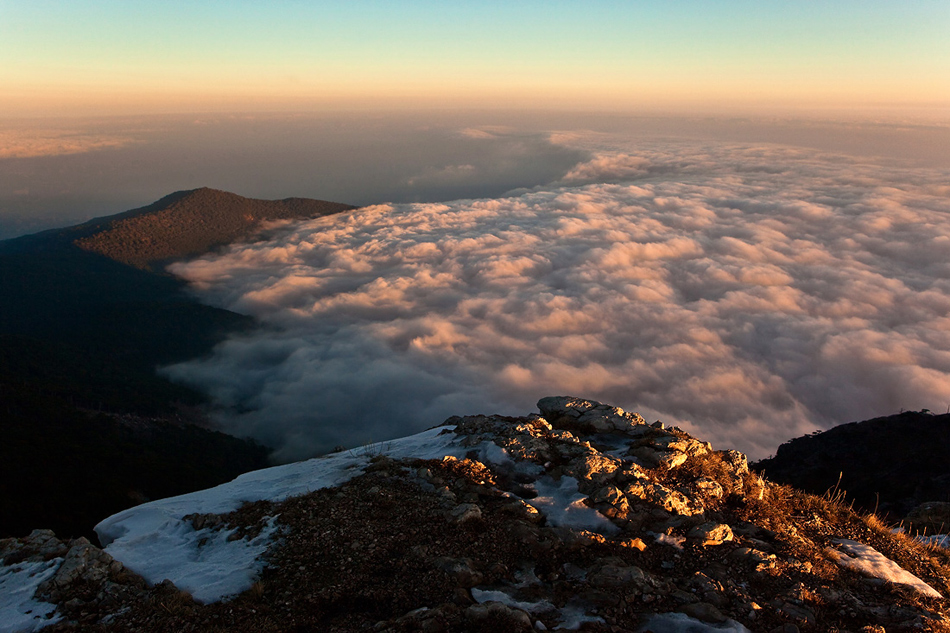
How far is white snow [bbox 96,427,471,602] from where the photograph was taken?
28.4ft

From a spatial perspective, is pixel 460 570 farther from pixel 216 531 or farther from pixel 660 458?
pixel 660 458

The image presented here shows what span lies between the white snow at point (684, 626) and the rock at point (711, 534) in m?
2.12

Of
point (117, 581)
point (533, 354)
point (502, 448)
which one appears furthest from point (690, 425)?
point (117, 581)

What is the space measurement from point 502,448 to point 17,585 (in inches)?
394

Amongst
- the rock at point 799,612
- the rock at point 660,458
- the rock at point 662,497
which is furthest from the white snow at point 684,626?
the rock at point 660,458

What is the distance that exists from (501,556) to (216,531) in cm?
646

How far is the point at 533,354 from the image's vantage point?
155625 millimetres

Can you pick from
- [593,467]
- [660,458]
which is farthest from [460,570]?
[660,458]

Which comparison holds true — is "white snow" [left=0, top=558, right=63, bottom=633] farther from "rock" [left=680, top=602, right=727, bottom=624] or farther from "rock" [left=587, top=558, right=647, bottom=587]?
"rock" [left=680, top=602, right=727, bottom=624]

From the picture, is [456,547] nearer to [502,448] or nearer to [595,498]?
[595,498]

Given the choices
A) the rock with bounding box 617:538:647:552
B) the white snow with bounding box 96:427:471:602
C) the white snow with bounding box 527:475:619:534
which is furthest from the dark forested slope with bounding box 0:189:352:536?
the rock with bounding box 617:538:647:552

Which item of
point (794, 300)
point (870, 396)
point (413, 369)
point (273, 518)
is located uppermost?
point (273, 518)

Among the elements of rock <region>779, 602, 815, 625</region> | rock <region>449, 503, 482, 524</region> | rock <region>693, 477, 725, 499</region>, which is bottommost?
rock <region>693, 477, 725, 499</region>

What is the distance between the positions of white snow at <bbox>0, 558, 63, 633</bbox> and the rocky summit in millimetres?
33
